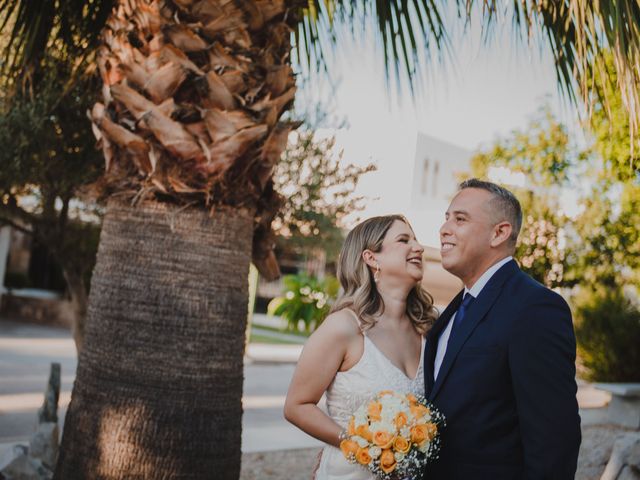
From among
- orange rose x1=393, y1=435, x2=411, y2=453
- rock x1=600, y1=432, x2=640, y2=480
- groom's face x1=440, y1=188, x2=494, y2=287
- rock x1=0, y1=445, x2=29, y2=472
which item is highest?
groom's face x1=440, y1=188, x2=494, y2=287

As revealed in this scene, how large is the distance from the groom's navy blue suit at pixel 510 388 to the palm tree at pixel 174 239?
1477 mm

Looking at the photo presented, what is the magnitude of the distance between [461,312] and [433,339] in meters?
0.23

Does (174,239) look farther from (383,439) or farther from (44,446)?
(44,446)

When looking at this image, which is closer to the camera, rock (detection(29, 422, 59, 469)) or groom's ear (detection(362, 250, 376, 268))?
groom's ear (detection(362, 250, 376, 268))

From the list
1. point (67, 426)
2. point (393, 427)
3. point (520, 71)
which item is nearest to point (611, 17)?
point (520, 71)

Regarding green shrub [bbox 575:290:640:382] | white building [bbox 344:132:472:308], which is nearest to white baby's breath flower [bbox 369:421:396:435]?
green shrub [bbox 575:290:640:382]

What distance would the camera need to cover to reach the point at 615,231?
→ 37.2 feet

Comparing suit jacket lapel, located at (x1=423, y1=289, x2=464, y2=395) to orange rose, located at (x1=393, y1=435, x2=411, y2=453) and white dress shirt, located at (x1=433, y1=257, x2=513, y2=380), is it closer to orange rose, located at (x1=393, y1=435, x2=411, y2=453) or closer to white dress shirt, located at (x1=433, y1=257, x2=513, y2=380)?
white dress shirt, located at (x1=433, y1=257, x2=513, y2=380)

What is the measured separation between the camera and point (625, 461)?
18.9 ft

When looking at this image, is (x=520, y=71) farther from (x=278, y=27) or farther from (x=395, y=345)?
(x=395, y=345)

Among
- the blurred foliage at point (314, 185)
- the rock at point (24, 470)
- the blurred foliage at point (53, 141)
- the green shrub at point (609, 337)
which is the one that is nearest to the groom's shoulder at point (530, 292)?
the rock at point (24, 470)

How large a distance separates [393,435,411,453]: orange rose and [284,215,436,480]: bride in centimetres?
47

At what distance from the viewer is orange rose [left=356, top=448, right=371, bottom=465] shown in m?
2.69

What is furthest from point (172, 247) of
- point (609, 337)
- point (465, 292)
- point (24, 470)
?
point (609, 337)
